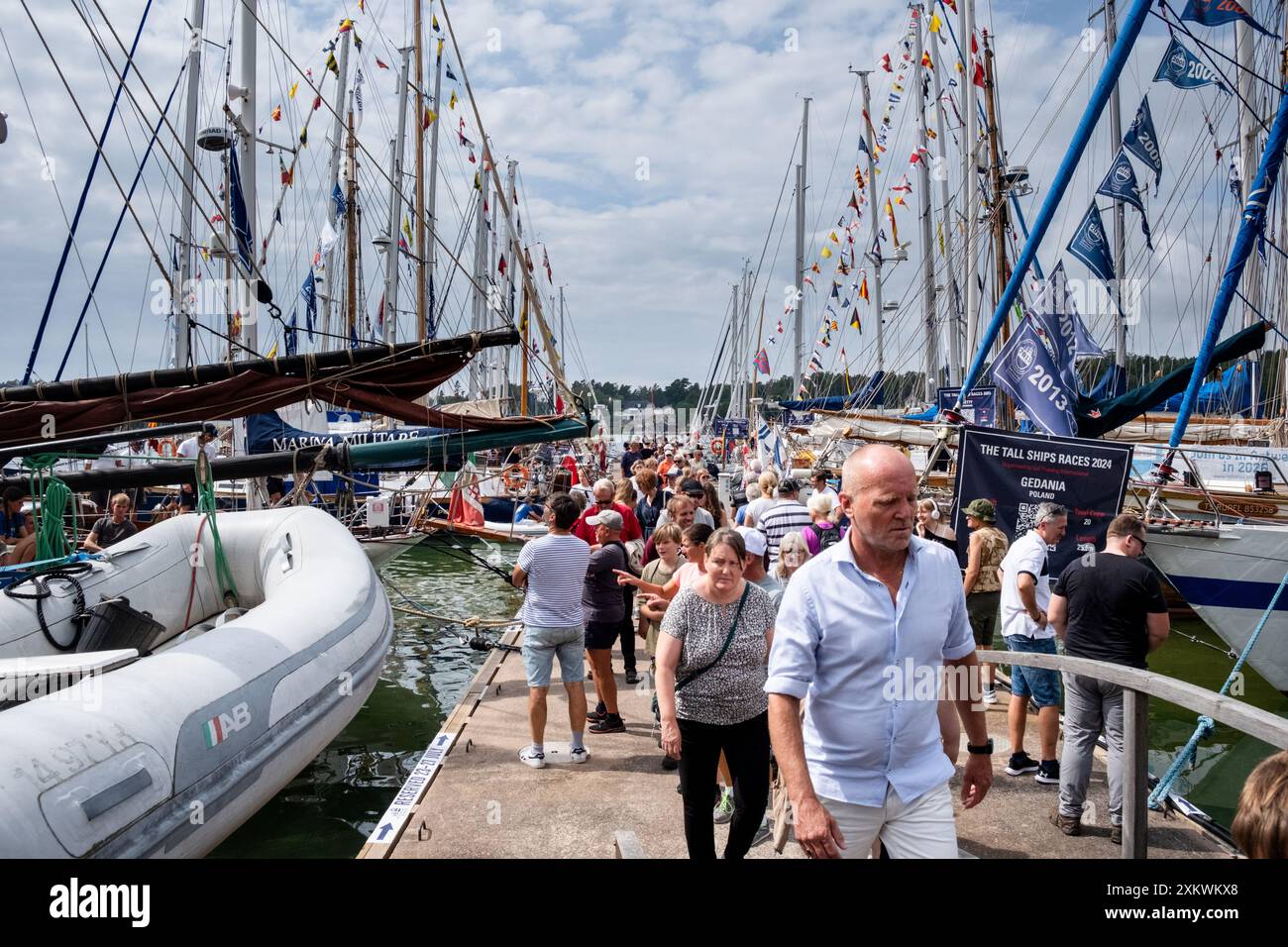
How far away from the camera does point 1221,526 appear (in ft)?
26.8

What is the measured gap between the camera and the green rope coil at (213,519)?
245 inches

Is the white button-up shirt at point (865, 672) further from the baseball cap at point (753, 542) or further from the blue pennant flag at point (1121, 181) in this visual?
the blue pennant flag at point (1121, 181)

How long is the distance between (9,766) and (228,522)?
5.43 m

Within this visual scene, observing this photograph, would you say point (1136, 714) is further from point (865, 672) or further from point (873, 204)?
point (873, 204)

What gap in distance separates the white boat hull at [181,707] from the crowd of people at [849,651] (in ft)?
4.49

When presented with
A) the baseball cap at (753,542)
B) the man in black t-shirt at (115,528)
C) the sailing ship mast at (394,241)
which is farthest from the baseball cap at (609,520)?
the sailing ship mast at (394,241)

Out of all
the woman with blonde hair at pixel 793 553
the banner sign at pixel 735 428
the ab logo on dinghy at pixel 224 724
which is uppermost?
the banner sign at pixel 735 428

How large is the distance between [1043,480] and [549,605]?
16.1ft

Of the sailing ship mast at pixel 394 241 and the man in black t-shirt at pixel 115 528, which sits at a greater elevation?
the sailing ship mast at pixel 394 241

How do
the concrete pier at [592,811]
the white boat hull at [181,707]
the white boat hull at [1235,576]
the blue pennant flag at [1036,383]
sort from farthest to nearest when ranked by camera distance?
the blue pennant flag at [1036,383] < the white boat hull at [1235,576] < the concrete pier at [592,811] < the white boat hull at [181,707]

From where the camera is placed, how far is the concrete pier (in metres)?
4.31

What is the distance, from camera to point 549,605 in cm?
554

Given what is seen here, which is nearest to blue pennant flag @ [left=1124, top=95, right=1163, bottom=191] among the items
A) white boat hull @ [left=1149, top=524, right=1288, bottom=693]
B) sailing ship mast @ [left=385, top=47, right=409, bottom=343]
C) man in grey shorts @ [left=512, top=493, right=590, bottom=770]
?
white boat hull @ [left=1149, top=524, right=1288, bottom=693]
